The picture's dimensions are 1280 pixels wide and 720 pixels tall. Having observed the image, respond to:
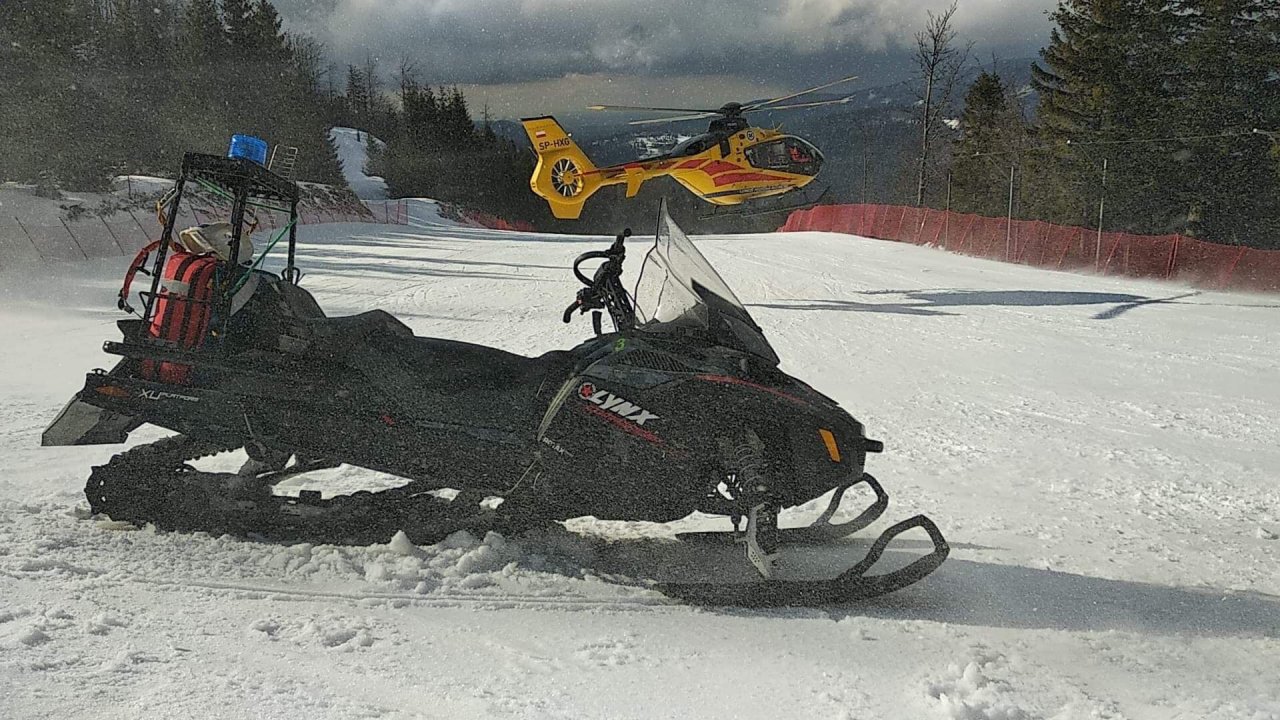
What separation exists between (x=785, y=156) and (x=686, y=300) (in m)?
12.2

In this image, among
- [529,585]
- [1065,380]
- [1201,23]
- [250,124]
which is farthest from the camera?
[250,124]

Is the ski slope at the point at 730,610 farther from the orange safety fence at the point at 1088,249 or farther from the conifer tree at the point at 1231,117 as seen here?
the conifer tree at the point at 1231,117

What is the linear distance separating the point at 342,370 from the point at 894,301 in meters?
11.2

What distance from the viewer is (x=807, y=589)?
11.3 feet

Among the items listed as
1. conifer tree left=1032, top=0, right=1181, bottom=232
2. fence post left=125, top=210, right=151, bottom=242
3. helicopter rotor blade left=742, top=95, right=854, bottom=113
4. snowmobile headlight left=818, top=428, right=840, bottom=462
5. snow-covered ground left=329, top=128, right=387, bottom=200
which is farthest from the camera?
snow-covered ground left=329, top=128, right=387, bottom=200

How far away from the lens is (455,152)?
202 feet

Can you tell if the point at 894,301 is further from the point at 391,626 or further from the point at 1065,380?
the point at 391,626

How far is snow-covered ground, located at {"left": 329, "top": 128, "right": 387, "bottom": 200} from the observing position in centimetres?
6544

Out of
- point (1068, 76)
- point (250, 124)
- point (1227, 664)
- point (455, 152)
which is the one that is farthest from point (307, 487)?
point (455, 152)

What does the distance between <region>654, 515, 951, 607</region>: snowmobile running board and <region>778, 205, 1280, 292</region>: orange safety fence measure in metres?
18.3

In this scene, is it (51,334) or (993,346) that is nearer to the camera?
(51,334)

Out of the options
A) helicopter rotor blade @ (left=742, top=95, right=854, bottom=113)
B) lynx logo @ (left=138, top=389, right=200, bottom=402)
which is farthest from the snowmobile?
helicopter rotor blade @ (left=742, top=95, right=854, bottom=113)

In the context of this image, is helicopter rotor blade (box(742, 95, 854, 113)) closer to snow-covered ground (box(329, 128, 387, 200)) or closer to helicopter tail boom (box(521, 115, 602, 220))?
helicopter tail boom (box(521, 115, 602, 220))

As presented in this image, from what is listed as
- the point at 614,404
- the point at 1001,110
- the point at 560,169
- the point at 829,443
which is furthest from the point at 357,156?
the point at 829,443
